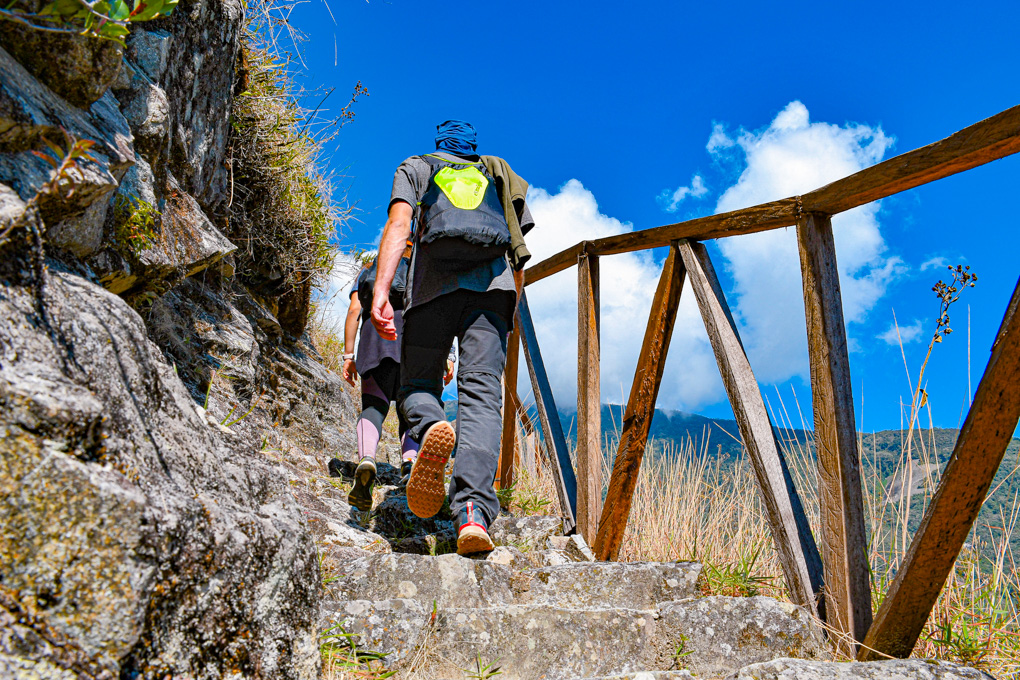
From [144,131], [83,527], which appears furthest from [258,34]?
[83,527]

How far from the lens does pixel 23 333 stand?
45.0 inches

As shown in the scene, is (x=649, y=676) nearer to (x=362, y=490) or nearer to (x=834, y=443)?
(x=834, y=443)

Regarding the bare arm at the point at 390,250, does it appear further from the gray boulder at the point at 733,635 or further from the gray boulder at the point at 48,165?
the gray boulder at the point at 733,635

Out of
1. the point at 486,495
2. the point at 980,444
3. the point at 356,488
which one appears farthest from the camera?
the point at 356,488

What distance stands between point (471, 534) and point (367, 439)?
1385mm

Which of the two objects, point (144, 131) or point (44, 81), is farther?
point (144, 131)

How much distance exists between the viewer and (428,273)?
2.98m

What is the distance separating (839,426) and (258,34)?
4832 millimetres

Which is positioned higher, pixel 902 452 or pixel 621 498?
pixel 902 452

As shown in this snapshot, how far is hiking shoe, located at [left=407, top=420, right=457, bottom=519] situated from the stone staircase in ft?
1.21

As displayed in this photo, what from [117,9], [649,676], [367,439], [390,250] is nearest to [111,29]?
[117,9]

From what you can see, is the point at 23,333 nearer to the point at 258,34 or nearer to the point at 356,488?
the point at 356,488

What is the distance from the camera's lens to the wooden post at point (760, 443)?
6.79ft

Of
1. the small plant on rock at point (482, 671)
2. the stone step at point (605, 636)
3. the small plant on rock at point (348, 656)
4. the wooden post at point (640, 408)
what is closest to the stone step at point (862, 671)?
the stone step at point (605, 636)
